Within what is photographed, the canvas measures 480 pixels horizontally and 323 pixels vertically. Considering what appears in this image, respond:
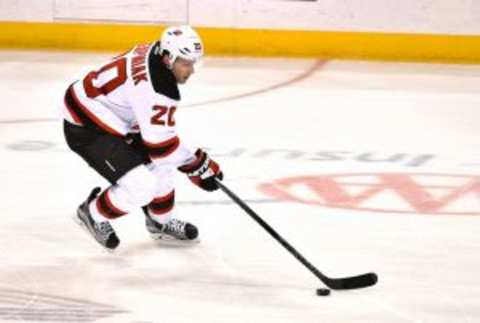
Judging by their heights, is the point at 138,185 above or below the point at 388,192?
above

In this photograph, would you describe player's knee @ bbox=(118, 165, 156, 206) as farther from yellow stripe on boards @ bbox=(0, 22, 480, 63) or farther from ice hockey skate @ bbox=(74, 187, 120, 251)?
yellow stripe on boards @ bbox=(0, 22, 480, 63)

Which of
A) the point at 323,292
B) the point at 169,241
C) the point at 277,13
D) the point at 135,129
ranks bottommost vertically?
the point at 277,13

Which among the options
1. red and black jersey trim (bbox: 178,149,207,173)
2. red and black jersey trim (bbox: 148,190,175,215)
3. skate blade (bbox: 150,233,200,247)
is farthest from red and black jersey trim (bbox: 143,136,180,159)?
skate blade (bbox: 150,233,200,247)

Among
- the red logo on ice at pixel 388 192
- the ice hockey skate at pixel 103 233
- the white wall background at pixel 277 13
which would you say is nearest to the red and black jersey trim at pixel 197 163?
the ice hockey skate at pixel 103 233

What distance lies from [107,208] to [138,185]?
0.66 ft

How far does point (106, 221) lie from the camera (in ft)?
15.1

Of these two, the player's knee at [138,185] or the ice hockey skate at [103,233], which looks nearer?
the player's knee at [138,185]

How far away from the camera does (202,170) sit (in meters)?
4.49

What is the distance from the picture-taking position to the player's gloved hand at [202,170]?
14.7 feet

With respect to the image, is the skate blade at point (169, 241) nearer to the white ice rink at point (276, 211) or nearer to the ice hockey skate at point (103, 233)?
the white ice rink at point (276, 211)

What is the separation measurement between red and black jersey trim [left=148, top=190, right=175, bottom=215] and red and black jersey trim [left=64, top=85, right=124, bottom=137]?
1.14 ft

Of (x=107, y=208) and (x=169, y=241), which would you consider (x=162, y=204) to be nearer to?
(x=169, y=241)

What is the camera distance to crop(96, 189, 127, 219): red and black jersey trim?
14.8 ft

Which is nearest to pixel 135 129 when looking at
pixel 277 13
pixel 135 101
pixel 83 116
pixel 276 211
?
pixel 83 116
